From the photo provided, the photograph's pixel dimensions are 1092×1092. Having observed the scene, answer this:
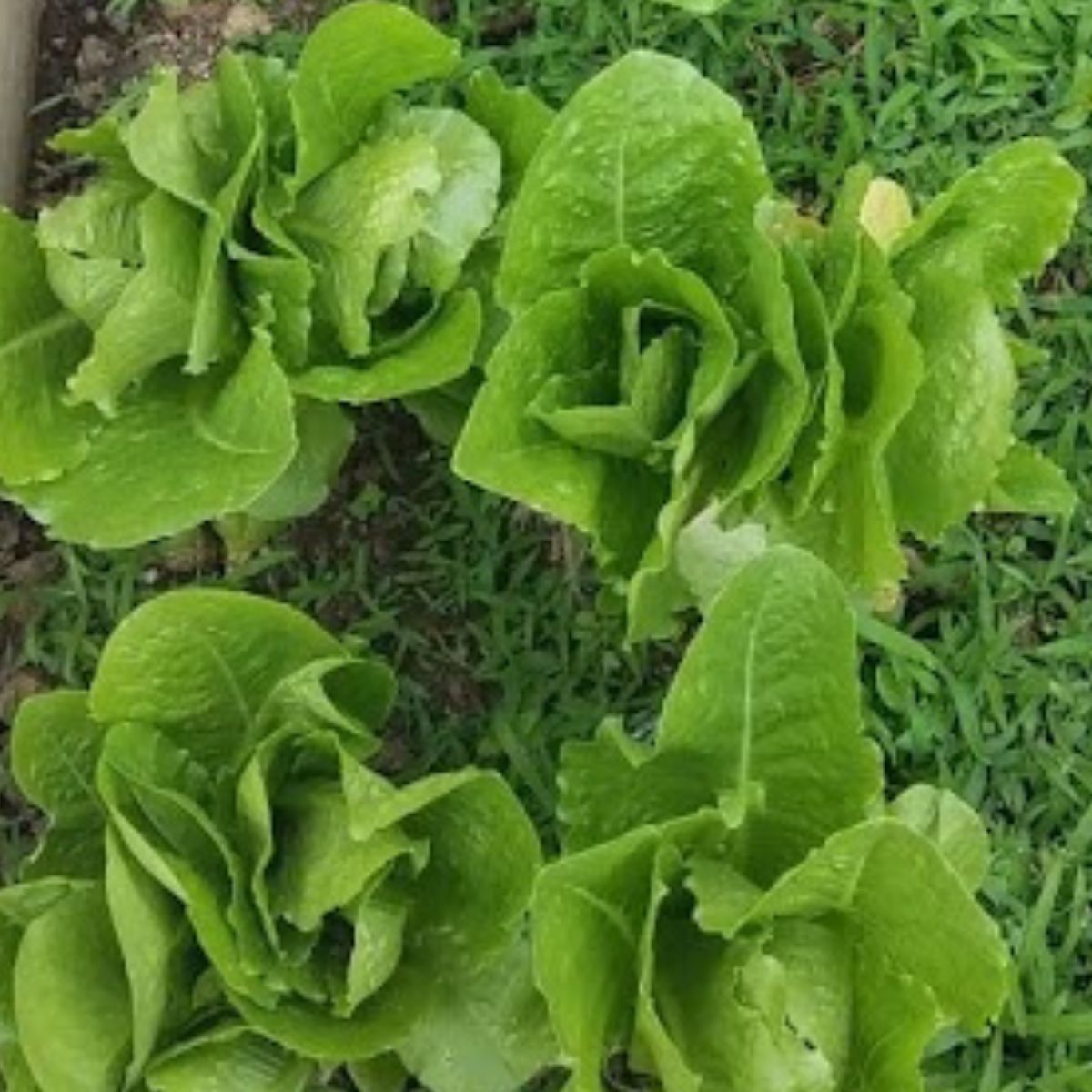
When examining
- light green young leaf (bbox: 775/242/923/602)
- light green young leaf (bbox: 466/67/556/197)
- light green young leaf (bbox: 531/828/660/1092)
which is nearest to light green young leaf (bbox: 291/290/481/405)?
light green young leaf (bbox: 466/67/556/197)

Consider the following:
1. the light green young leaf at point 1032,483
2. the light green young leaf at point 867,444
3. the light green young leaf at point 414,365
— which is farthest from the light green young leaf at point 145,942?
the light green young leaf at point 1032,483

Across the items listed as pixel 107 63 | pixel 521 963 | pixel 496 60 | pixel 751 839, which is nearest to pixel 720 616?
pixel 751 839

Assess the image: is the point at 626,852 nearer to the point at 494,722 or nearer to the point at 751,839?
the point at 751,839

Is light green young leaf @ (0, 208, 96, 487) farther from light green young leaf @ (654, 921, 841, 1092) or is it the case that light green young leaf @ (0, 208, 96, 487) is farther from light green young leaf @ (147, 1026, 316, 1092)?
light green young leaf @ (654, 921, 841, 1092)

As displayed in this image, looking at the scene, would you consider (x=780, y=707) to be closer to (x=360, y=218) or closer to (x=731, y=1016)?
(x=731, y=1016)

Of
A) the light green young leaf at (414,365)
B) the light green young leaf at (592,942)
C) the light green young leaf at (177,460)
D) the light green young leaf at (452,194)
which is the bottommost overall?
the light green young leaf at (592,942)

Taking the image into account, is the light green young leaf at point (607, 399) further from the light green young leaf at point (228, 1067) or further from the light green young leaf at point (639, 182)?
the light green young leaf at point (228, 1067)
